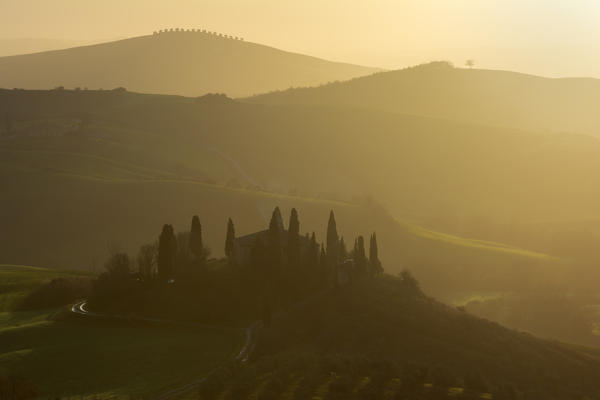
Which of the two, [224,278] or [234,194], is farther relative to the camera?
[234,194]

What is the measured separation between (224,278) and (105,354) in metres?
17.5

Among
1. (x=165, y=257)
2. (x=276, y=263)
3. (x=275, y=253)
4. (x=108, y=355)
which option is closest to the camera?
(x=108, y=355)

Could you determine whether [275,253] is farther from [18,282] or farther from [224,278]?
[18,282]

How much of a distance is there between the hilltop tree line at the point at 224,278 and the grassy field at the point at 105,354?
358 cm

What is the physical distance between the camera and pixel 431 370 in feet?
125

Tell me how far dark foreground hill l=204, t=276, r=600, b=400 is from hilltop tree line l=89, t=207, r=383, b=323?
3.42 m

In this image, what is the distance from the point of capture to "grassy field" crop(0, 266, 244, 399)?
3712 centimetres

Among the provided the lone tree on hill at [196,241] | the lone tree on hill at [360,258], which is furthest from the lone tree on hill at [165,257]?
the lone tree on hill at [360,258]

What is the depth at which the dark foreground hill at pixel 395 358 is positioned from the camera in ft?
114

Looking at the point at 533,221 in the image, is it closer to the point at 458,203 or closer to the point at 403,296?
the point at 458,203

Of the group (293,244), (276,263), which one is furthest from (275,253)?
→ (293,244)

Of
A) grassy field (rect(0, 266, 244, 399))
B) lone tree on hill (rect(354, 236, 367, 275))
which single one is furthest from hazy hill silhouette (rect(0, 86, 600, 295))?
grassy field (rect(0, 266, 244, 399))

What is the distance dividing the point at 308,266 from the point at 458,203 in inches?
4726

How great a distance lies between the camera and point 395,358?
1635 inches
